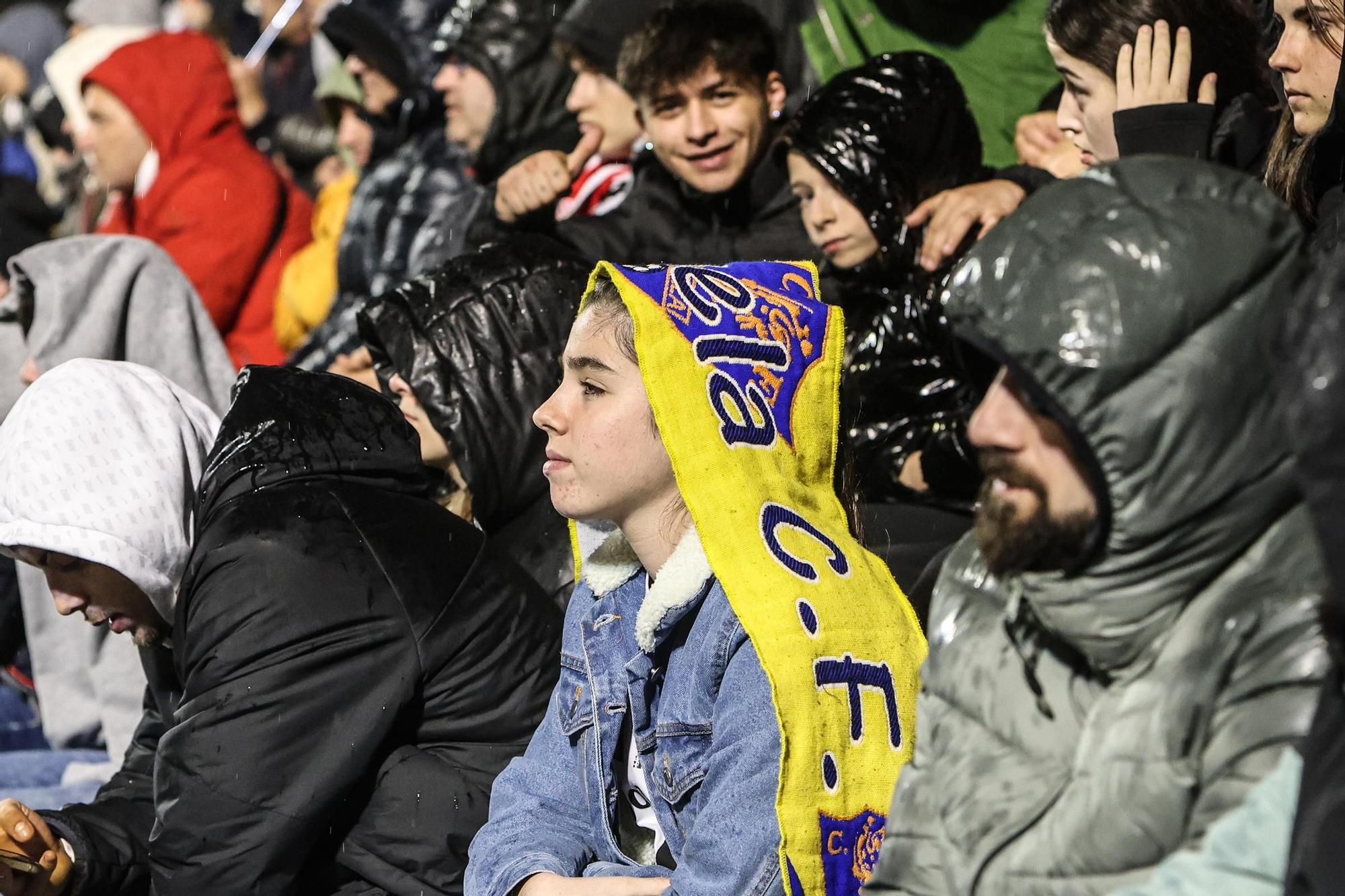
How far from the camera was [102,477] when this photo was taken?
3.10 meters

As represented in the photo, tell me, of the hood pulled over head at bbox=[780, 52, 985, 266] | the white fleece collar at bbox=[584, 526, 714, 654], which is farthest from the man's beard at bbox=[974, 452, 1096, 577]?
the hood pulled over head at bbox=[780, 52, 985, 266]

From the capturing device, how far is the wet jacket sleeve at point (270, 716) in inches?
103

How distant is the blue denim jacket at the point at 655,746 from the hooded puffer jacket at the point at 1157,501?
0.57 metres

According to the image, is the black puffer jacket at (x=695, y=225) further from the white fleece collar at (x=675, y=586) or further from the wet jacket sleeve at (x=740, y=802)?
the wet jacket sleeve at (x=740, y=802)

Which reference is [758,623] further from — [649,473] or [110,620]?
[110,620]

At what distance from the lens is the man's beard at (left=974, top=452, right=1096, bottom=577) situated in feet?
5.25

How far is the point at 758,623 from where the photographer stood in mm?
2199

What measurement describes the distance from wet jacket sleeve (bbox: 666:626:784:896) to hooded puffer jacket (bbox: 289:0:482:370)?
317cm

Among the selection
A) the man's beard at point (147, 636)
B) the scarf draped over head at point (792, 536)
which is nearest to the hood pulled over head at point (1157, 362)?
the scarf draped over head at point (792, 536)

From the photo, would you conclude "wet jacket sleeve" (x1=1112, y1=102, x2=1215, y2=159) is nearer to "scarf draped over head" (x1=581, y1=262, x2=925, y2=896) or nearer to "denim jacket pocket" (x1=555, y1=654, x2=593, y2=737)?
"scarf draped over head" (x1=581, y1=262, x2=925, y2=896)

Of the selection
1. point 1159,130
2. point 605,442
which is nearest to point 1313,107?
point 1159,130

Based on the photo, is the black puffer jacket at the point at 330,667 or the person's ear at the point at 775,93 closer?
the black puffer jacket at the point at 330,667

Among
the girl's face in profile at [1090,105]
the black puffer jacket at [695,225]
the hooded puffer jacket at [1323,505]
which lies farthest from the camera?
the black puffer jacket at [695,225]

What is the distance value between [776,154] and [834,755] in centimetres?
231
